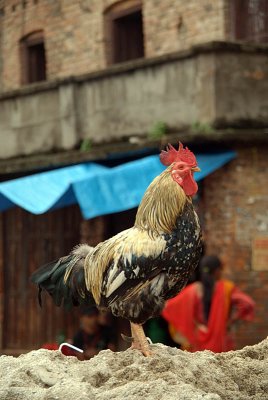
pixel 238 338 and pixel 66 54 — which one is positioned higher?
pixel 66 54

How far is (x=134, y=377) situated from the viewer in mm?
5512

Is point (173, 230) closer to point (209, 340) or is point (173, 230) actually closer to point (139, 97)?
point (209, 340)

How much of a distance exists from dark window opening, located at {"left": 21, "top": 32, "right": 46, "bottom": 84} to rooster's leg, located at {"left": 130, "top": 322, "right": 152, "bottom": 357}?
1565 cm

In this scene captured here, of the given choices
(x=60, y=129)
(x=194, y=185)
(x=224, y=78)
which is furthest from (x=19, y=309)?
(x=194, y=185)

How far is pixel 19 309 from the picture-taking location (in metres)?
17.5

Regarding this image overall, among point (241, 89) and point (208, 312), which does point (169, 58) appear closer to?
point (241, 89)

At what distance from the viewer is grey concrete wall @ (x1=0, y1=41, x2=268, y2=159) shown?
13.9m

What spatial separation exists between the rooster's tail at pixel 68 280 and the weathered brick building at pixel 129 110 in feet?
23.3

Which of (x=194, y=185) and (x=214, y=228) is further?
(x=214, y=228)

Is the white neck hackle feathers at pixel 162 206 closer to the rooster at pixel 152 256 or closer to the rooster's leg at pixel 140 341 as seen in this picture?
the rooster at pixel 152 256

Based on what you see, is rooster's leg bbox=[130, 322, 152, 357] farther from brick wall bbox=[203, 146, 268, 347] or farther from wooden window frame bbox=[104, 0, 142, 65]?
wooden window frame bbox=[104, 0, 142, 65]

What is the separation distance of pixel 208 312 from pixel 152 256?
4686 mm

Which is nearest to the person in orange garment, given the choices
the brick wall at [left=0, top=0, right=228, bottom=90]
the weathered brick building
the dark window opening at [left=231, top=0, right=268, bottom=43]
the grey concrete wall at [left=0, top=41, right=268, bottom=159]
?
the weathered brick building

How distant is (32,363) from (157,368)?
69cm
